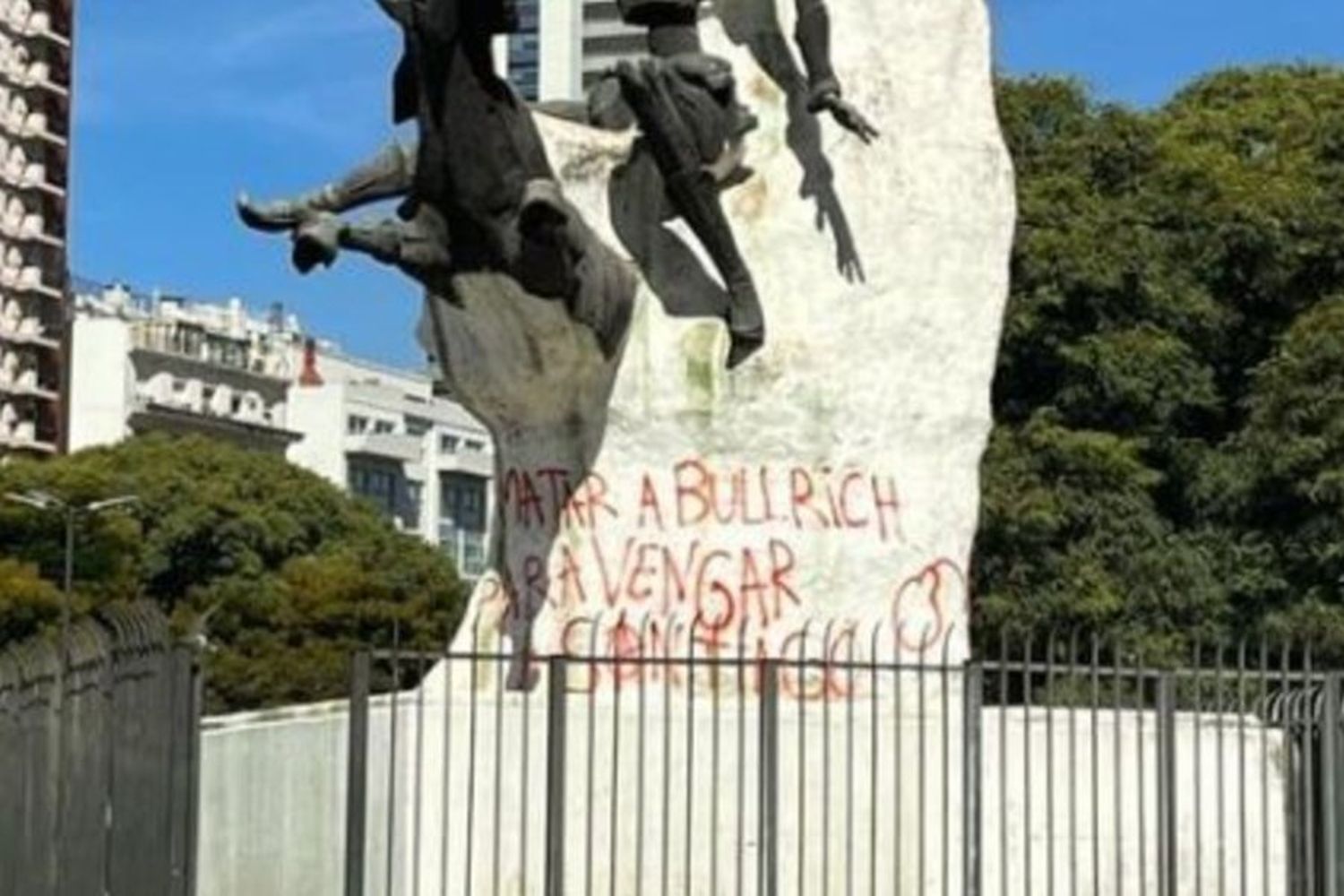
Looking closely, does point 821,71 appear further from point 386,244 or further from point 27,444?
point 27,444

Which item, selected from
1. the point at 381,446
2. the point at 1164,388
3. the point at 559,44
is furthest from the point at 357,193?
the point at 381,446

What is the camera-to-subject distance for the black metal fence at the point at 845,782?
13.8 m

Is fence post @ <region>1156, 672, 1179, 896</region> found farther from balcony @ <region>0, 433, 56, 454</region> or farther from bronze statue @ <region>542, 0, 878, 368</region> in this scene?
balcony @ <region>0, 433, 56, 454</region>

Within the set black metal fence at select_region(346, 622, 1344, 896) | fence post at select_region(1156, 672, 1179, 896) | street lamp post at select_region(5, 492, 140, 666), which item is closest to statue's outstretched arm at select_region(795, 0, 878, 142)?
black metal fence at select_region(346, 622, 1344, 896)

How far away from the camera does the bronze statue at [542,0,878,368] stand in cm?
1429

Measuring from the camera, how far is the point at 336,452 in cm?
11675

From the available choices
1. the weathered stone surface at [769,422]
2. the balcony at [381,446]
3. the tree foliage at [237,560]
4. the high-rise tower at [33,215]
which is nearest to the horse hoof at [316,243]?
the weathered stone surface at [769,422]

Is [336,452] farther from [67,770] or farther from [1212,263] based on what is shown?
[67,770]

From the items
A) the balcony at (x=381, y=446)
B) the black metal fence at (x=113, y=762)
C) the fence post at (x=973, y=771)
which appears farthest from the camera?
the balcony at (x=381, y=446)

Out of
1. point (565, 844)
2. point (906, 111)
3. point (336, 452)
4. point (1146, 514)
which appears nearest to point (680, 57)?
point (906, 111)

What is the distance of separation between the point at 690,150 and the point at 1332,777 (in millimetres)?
4169

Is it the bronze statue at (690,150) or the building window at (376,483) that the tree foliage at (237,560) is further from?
the building window at (376,483)

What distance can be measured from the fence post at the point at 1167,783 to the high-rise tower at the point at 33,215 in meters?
88.6

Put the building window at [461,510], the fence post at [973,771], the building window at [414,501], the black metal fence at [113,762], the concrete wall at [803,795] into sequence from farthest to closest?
the building window at [461,510], the building window at [414,501], the concrete wall at [803,795], the fence post at [973,771], the black metal fence at [113,762]
